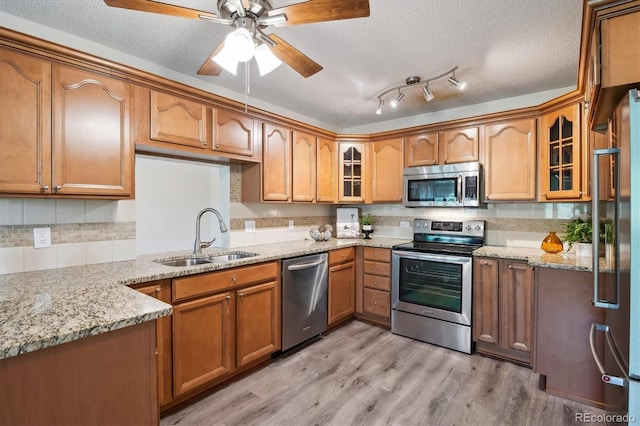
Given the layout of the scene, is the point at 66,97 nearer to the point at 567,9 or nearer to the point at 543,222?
the point at 567,9

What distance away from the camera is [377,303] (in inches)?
136

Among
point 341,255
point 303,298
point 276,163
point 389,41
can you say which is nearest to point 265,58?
point 389,41

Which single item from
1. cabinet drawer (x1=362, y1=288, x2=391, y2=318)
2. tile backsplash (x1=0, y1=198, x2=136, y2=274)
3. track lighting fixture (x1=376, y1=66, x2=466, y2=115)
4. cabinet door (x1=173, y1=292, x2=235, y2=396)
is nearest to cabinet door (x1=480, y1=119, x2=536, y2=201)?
track lighting fixture (x1=376, y1=66, x2=466, y2=115)

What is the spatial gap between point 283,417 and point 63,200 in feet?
6.58

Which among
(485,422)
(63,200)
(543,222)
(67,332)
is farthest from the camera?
(543,222)

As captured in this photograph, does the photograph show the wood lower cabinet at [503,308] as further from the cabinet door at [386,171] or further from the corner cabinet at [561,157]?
the cabinet door at [386,171]

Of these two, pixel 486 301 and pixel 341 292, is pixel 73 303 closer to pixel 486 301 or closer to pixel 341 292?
pixel 341 292

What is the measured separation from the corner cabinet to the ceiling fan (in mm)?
2175

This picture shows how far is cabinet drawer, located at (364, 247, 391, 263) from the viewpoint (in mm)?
3389

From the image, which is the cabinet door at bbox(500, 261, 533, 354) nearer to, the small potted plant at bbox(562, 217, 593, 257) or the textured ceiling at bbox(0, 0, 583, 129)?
the small potted plant at bbox(562, 217, 593, 257)

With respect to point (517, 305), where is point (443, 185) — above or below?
above

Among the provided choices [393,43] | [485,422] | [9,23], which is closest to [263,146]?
[393,43]

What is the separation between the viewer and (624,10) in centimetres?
118

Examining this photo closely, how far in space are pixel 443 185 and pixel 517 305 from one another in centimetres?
130
